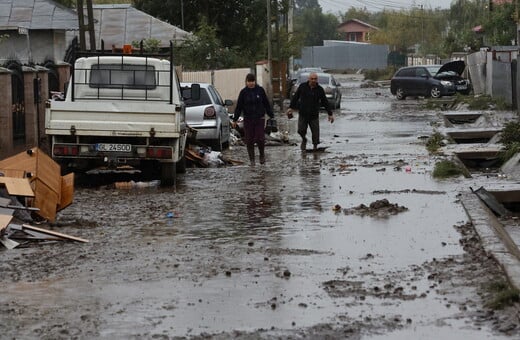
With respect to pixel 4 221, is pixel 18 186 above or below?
above

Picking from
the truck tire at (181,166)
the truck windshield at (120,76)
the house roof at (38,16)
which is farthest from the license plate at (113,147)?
the house roof at (38,16)

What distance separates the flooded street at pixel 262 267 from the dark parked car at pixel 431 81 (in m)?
34.9

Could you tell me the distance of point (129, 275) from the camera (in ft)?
32.2

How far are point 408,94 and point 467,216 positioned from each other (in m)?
41.3

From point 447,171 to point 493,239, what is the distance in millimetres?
6894

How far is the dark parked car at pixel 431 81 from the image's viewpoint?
171 ft

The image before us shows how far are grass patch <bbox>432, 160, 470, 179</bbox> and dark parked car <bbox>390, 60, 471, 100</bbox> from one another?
113 ft

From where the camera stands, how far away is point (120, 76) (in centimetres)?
1919

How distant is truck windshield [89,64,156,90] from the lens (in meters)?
19.1

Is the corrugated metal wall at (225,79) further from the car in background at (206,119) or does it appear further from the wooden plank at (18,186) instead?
the wooden plank at (18,186)

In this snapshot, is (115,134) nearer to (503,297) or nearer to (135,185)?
(135,185)

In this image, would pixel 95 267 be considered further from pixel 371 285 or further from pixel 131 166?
pixel 131 166

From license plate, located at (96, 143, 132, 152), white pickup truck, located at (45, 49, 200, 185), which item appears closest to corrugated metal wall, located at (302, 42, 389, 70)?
white pickup truck, located at (45, 49, 200, 185)

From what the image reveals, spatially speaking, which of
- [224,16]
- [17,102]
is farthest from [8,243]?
[224,16]
